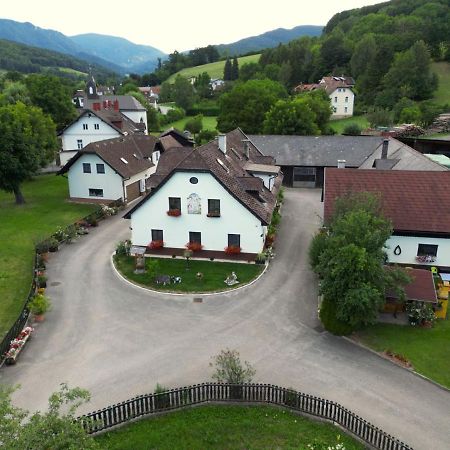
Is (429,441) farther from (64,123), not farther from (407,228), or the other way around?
(64,123)

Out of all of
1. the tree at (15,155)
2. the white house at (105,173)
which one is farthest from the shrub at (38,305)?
the tree at (15,155)

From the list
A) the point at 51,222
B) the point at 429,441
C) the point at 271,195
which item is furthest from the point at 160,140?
the point at 429,441

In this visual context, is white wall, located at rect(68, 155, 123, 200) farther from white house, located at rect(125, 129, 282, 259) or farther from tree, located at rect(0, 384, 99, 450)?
tree, located at rect(0, 384, 99, 450)

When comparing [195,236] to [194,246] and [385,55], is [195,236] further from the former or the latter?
[385,55]

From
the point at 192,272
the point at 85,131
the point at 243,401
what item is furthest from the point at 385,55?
the point at 243,401

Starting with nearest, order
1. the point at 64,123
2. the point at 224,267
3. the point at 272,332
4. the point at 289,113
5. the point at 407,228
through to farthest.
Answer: the point at 272,332, the point at 407,228, the point at 224,267, the point at 289,113, the point at 64,123

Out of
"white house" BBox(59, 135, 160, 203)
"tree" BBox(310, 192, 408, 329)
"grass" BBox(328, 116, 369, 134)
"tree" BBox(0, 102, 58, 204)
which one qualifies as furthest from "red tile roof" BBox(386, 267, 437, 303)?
"grass" BBox(328, 116, 369, 134)
